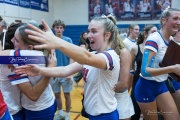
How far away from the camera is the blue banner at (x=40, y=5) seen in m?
12.4

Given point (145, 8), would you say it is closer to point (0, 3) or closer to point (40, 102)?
point (0, 3)

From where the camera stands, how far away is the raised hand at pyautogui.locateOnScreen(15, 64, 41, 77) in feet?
4.97

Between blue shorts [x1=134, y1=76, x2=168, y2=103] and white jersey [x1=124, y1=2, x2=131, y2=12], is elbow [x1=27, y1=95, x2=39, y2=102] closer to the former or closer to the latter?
blue shorts [x1=134, y1=76, x2=168, y2=103]

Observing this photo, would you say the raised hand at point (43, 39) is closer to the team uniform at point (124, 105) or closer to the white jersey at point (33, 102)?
the white jersey at point (33, 102)

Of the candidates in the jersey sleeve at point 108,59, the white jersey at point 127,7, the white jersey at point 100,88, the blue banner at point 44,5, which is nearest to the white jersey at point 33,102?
the white jersey at point 100,88

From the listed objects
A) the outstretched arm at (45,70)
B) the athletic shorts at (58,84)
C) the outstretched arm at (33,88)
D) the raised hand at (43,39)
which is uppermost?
the raised hand at (43,39)

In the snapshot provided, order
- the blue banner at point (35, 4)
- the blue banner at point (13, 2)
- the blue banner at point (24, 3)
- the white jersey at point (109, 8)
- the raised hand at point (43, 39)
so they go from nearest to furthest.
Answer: the raised hand at point (43, 39), the blue banner at point (13, 2), the blue banner at point (24, 3), the blue banner at point (35, 4), the white jersey at point (109, 8)

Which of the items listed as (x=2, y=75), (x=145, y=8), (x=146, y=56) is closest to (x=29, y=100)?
(x=2, y=75)

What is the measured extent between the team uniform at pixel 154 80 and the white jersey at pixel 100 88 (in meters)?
0.80

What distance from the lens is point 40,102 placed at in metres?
1.76

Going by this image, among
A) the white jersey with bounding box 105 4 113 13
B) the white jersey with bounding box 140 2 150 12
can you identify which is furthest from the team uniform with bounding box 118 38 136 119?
the white jersey with bounding box 105 4 113 13

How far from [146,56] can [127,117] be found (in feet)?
2.16

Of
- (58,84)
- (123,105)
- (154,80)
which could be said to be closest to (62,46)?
(123,105)

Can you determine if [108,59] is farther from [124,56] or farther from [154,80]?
[154,80]
